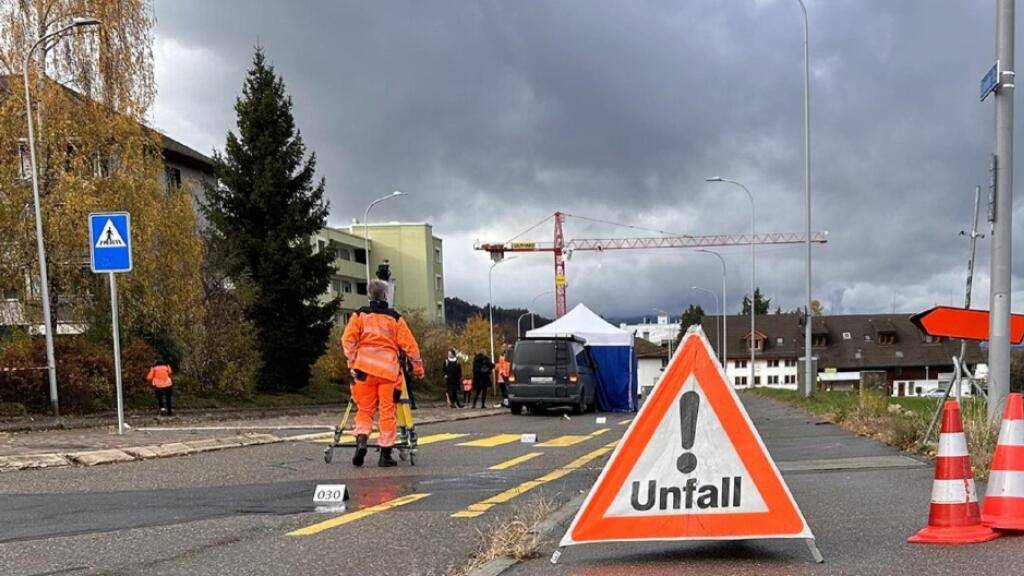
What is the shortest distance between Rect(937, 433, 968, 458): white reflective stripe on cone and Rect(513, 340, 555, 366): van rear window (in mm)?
18298

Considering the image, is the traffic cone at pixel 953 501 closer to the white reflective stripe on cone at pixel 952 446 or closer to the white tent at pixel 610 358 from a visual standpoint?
the white reflective stripe on cone at pixel 952 446

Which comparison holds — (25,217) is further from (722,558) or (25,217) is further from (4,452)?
(722,558)

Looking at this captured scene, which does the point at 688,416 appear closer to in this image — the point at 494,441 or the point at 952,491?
the point at 952,491

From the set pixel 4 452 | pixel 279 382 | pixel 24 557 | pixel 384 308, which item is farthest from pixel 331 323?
pixel 24 557

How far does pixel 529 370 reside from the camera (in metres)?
24.0

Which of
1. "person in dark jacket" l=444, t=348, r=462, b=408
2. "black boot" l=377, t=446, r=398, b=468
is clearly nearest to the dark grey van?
"person in dark jacket" l=444, t=348, r=462, b=408

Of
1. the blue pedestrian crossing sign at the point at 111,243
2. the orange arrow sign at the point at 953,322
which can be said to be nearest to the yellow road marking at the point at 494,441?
the blue pedestrian crossing sign at the point at 111,243

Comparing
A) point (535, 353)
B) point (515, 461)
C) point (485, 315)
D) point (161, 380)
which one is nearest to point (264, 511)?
point (515, 461)

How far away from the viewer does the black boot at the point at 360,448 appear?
32.3ft

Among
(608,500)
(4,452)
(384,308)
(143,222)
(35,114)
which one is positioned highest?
(35,114)

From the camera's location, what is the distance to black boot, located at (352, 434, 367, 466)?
9.86 metres

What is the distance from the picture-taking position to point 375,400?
32.0ft

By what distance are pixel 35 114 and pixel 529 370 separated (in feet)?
45.8

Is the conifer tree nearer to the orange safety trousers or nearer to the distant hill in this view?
the orange safety trousers
